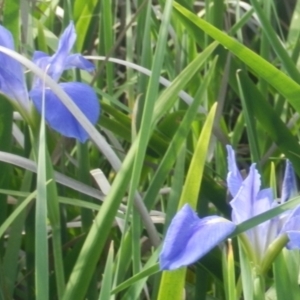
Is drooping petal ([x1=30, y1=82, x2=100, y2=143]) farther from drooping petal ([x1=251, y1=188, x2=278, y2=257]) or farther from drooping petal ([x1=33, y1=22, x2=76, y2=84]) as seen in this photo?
drooping petal ([x1=251, y1=188, x2=278, y2=257])

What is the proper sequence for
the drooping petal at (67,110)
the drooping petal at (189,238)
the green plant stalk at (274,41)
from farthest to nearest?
1. the green plant stalk at (274,41)
2. the drooping petal at (67,110)
3. the drooping petal at (189,238)

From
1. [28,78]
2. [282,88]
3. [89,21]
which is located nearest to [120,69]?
[89,21]

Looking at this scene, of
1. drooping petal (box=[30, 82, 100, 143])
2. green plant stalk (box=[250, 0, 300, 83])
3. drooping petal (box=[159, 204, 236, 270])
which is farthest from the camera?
green plant stalk (box=[250, 0, 300, 83])

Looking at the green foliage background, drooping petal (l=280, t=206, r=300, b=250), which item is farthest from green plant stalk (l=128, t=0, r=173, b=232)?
drooping petal (l=280, t=206, r=300, b=250)

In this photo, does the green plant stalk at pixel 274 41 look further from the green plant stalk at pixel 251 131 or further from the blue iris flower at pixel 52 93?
the blue iris flower at pixel 52 93

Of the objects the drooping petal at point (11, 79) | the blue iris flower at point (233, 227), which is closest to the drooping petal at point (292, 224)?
the blue iris flower at point (233, 227)

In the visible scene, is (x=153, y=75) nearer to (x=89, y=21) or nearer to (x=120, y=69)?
(x=89, y=21)

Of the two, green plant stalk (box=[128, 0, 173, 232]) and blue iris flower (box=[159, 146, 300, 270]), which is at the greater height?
green plant stalk (box=[128, 0, 173, 232])
